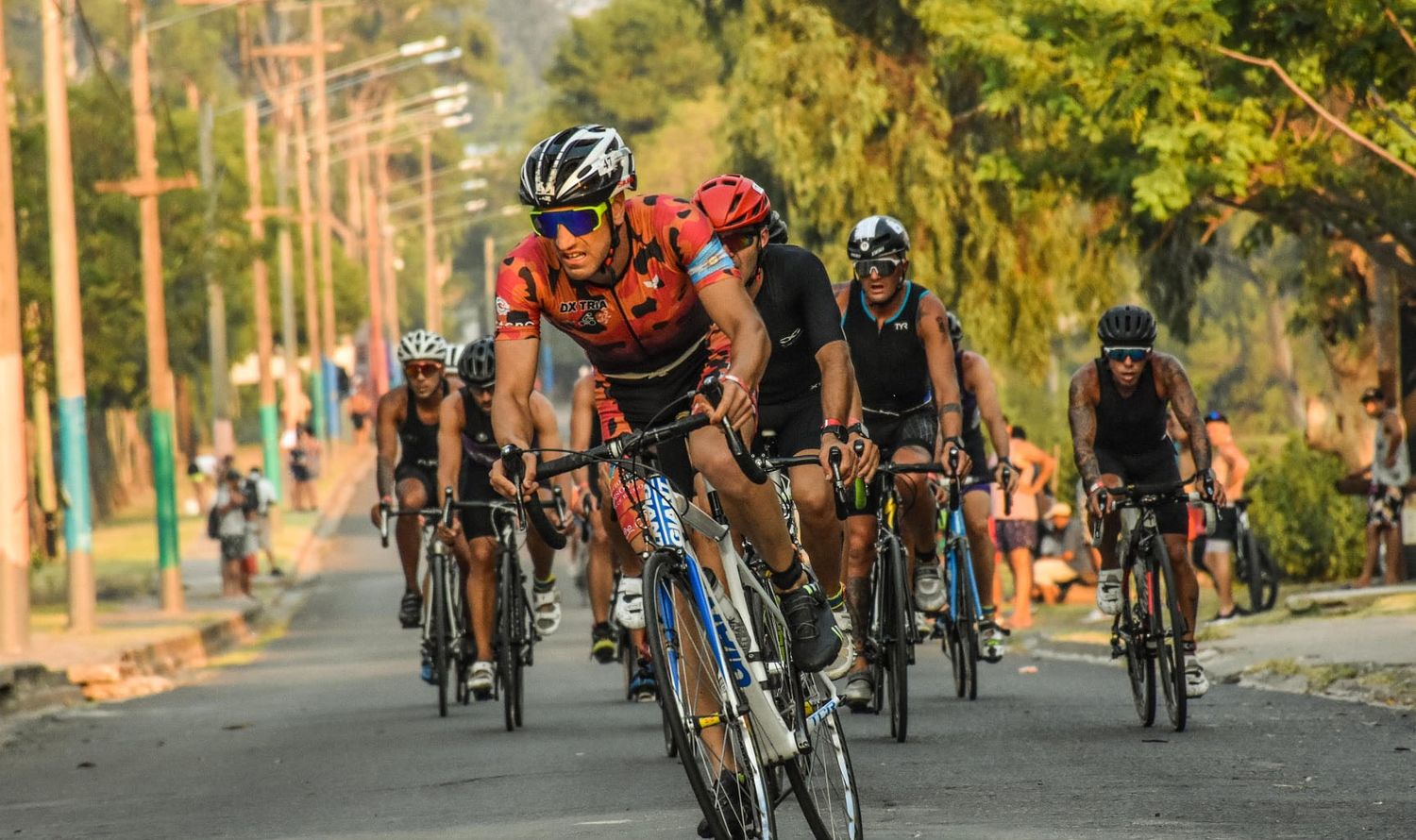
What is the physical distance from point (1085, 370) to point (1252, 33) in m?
6.62

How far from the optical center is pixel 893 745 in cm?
1133

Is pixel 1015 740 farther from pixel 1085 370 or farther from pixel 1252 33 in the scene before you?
Answer: pixel 1252 33

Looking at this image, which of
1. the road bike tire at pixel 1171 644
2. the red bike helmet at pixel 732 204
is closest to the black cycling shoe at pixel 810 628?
the red bike helmet at pixel 732 204

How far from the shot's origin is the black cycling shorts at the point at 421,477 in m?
14.7

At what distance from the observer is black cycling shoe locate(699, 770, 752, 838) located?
7172 mm

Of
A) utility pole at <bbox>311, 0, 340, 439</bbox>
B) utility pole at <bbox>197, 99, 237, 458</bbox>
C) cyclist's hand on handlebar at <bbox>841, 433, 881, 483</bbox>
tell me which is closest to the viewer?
cyclist's hand on handlebar at <bbox>841, 433, 881, 483</bbox>

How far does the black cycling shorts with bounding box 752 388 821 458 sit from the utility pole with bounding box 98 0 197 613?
20.2m

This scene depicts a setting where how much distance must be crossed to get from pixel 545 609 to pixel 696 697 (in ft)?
23.1

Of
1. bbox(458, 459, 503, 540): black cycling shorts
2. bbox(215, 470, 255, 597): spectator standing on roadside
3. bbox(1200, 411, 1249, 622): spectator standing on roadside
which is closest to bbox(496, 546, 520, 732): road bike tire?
bbox(458, 459, 503, 540): black cycling shorts

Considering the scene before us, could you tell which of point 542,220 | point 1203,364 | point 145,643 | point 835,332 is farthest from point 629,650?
point 1203,364

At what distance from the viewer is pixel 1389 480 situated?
72.4 feet

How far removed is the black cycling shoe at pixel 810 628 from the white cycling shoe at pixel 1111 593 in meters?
4.35

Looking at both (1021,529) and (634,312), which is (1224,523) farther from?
(634,312)

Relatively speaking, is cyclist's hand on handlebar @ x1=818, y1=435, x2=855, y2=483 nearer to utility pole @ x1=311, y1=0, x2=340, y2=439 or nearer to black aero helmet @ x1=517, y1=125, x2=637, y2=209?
black aero helmet @ x1=517, y1=125, x2=637, y2=209
